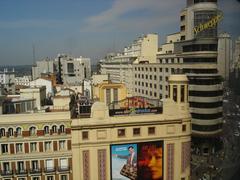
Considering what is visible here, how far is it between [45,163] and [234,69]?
27.1 metres

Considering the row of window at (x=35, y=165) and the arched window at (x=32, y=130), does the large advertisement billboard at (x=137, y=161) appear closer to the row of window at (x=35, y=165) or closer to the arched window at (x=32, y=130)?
the row of window at (x=35, y=165)

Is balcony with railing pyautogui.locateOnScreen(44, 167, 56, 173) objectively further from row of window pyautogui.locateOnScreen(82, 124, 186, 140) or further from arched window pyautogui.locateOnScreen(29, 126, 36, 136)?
row of window pyautogui.locateOnScreen(82, 124, 186, 140)

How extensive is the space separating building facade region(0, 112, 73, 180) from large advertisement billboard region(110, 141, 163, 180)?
480cm

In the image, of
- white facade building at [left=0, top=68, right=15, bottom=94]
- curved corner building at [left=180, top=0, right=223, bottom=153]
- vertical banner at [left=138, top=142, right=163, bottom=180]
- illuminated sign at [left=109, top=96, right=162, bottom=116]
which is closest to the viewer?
illuminated sign at [left=109, top=96, right=162, bottom=116]

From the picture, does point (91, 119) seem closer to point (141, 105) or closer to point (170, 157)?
point (141, 105)

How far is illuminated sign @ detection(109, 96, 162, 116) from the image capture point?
28375mm

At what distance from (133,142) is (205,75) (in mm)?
19773

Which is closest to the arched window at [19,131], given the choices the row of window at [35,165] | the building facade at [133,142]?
the row of window at [35,165]

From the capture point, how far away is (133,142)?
1105 inches

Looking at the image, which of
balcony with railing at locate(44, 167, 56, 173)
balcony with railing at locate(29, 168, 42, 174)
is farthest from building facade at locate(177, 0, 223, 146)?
balcony with railing at locate(29, 168, 42, 174)

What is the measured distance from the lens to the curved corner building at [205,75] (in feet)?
137

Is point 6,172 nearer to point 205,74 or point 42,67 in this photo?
point 205,74

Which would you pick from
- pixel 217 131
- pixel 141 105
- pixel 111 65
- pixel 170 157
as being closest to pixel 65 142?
pixel 141 105

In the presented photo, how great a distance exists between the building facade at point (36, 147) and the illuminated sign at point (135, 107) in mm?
5407
